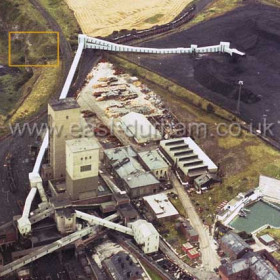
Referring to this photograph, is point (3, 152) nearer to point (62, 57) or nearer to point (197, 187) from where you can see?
point (197, 187)

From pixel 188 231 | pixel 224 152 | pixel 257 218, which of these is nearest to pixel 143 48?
pixel 224 152

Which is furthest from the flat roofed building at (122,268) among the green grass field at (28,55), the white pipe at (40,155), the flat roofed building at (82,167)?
the green grass field at (28,55)

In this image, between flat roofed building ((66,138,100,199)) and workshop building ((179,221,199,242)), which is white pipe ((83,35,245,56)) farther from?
workshop building ((179,221,199,242))

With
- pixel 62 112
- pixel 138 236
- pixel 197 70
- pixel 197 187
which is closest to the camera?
pixel 138 236

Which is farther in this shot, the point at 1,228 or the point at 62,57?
the point at 62,57

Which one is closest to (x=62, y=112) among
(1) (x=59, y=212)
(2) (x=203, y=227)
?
(1) (x=59, y=212)

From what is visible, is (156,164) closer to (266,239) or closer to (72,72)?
(266,239)
